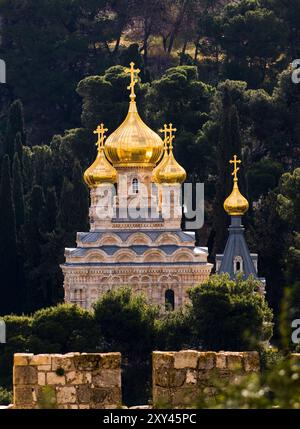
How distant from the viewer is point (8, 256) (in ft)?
248

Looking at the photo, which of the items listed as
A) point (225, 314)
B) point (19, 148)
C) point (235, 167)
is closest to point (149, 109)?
point (19, 148)

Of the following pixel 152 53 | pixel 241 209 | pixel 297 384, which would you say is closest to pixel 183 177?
pixel 241 209

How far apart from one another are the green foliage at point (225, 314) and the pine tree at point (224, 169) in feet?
36.0

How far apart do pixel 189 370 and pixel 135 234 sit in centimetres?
4840

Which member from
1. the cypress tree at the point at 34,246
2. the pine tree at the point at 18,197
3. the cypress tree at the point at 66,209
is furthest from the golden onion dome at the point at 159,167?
the pine tree at the point at 18,197

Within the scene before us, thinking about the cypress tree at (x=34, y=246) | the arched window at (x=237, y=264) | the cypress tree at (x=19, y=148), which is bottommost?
the arched window at (x=237, y=264)

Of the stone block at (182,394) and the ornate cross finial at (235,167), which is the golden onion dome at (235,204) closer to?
the ornate cross finial at (235,167)

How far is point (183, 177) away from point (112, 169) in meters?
2.02

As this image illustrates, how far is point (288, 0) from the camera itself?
324ft

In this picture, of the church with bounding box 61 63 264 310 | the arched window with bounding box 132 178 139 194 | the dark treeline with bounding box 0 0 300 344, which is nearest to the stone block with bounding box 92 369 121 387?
the dark treeline with bounding box 0 0 300 344

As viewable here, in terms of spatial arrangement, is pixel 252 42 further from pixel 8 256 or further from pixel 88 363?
pixel 88 363

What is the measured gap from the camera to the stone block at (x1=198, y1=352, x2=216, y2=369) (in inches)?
854

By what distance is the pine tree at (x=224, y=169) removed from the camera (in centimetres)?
7519
